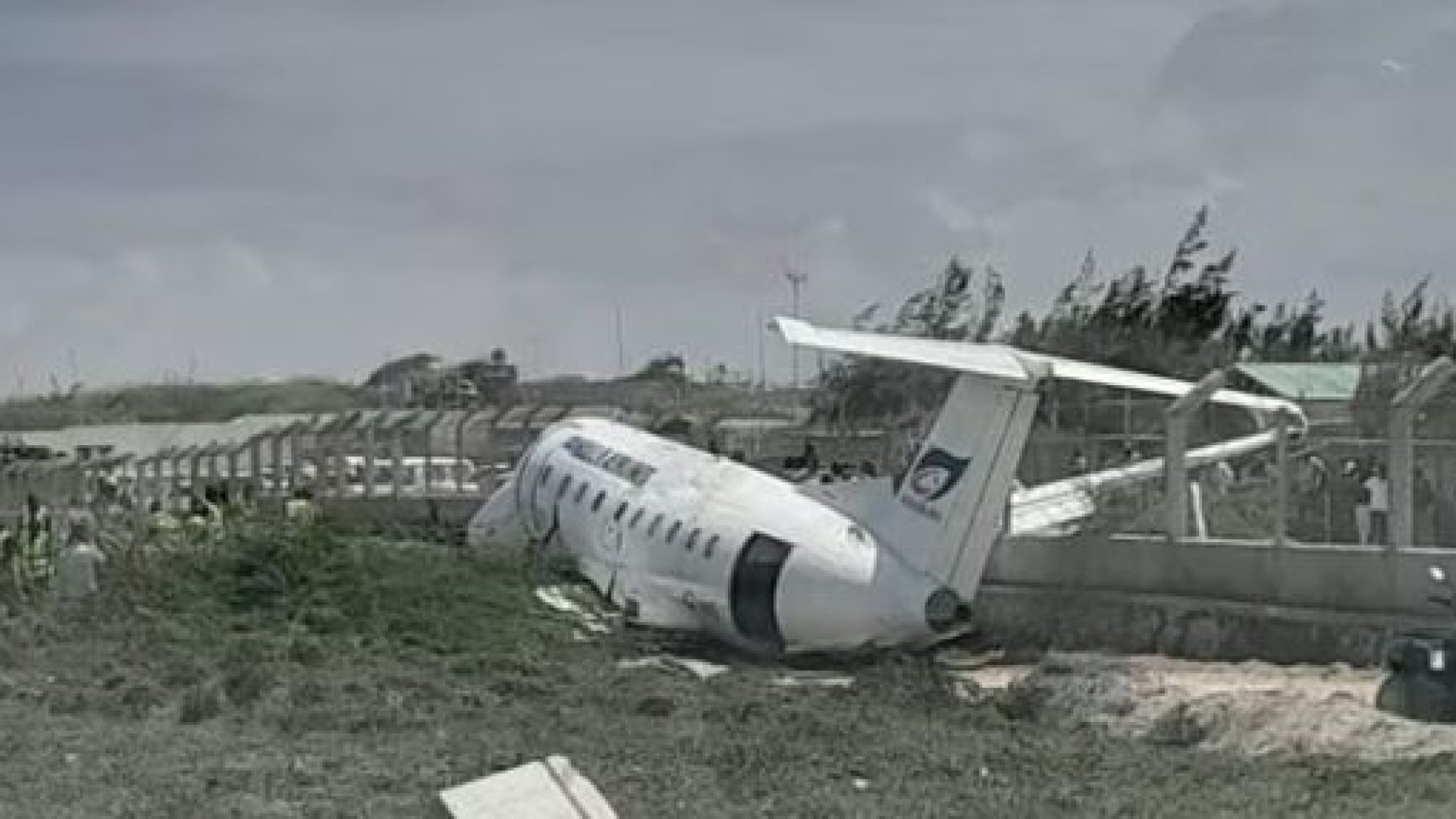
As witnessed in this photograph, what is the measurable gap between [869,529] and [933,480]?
39.1 inches

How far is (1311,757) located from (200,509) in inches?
1149

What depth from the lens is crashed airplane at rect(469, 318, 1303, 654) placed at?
95.6 ft

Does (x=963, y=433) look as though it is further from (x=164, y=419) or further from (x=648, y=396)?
(x=164, y=419)

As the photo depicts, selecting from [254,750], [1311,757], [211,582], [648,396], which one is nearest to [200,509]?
[211,582]

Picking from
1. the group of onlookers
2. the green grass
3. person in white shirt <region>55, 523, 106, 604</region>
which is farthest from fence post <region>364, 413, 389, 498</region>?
the green grass

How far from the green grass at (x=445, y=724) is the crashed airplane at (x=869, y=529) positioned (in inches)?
26.5

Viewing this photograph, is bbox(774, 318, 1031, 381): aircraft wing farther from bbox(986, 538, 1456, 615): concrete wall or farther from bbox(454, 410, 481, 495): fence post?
bbox(454, 410, 481, 495): fence post

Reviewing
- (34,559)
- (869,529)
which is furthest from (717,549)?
(34,559)

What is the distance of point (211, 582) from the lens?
3148 centimetres

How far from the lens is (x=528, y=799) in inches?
420

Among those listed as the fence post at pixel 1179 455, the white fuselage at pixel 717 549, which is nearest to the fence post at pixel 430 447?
the white fuselage at pixel 717 549

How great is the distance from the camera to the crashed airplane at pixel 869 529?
29125mm

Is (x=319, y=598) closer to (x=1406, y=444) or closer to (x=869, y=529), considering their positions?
(x=869, y=529)

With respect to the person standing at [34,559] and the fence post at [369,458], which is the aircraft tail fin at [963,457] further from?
the fence post at [369,458]
